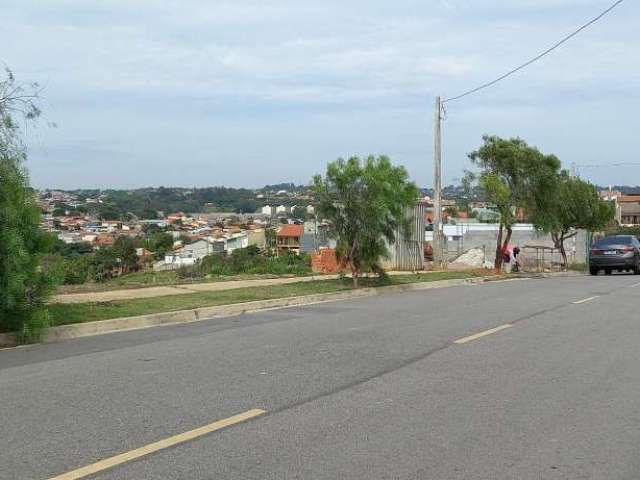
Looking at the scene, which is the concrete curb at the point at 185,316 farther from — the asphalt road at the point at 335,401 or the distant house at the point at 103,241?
the distant house at the point at 103,241

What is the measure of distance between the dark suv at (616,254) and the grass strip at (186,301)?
13966mm

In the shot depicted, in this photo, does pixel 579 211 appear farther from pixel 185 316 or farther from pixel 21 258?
pixel 21 258

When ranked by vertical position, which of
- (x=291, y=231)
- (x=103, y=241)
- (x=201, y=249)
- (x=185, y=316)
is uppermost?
(x=291, y=231)

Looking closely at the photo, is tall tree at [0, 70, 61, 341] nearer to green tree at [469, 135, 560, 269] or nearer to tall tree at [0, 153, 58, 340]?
tall tree at [0, 153, 58, 340]

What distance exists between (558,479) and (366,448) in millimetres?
1415

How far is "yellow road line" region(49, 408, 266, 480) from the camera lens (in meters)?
5.25

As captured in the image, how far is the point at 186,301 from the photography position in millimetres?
15297

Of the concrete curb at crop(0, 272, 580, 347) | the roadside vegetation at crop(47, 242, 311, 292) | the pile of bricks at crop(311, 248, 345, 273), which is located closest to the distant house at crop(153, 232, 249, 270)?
the roadside vegetation at crop(47, 242, 311, 292)

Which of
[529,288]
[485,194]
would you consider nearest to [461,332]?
[529,288]

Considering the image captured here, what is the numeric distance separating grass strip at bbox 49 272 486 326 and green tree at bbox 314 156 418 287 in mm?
1020

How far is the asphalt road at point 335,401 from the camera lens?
5488 mm

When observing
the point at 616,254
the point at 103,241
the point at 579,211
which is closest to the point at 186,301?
the point at 103,241

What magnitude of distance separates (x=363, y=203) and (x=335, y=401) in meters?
12.0

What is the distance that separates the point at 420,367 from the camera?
9.00 m
